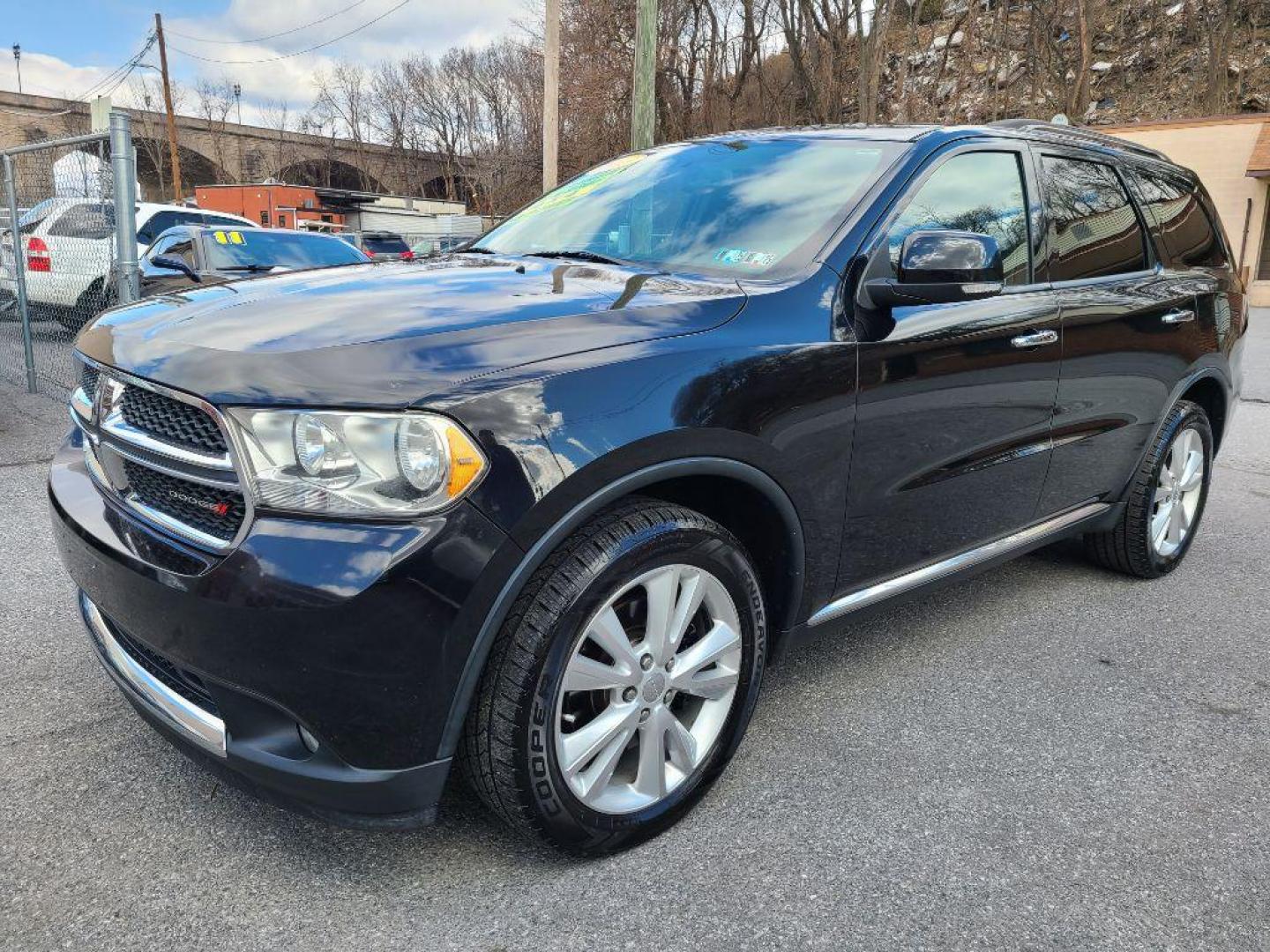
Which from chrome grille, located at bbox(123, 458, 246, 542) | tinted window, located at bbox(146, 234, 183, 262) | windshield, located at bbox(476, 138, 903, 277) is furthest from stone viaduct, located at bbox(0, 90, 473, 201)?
chrome grille, located at bbox(123, 458, 246, 542)

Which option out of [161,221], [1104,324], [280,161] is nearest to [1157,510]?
[1104,324]

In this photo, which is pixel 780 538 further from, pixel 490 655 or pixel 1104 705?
pixel 1104 705

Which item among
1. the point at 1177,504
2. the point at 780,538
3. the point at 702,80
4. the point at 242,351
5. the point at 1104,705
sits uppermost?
the point at 702,80

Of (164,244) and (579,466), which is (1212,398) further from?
(164,244)

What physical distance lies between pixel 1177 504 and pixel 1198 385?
0.52 metres

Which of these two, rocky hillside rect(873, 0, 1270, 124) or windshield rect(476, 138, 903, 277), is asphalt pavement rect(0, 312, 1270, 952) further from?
rocky hillside rect(873, 0, 1270, 124)

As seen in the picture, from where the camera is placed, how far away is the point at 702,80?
1314 inches

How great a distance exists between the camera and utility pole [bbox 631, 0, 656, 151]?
10.5 m

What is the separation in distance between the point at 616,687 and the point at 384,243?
64.2 feet

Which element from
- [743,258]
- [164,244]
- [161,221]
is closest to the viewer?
[743,258]

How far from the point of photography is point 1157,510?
4.22m

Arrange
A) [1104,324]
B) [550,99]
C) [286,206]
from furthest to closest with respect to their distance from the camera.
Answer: [286,206]
[550,99]
[1104,324]

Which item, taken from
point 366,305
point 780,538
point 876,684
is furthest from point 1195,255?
point 366,305

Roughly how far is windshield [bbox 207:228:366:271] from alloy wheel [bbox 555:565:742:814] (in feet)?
23.7
